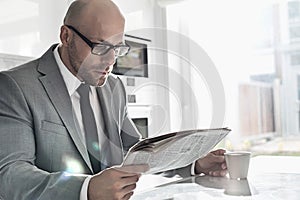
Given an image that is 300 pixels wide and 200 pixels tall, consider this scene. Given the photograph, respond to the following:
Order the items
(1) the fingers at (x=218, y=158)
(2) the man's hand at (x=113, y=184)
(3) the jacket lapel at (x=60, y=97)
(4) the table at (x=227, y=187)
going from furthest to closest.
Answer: (1) the fingers at (x=218, y=158) < (3) the jacket lapel at (x=60, y=97) < (4) the table at (x=227, y=187) < (2) the man's hand at (x=113, y=184)

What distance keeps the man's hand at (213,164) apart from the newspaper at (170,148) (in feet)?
0.67

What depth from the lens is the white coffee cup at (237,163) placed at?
3.98 ft

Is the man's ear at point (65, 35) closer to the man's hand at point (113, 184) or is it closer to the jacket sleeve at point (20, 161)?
the jacket sleeve at point (20, 161)

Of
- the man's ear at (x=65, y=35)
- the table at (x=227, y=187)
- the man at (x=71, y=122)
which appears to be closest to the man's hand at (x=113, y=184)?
the man at (x=71, y=122)

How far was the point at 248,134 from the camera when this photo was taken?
328cm

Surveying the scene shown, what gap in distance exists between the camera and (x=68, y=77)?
1.31 meters

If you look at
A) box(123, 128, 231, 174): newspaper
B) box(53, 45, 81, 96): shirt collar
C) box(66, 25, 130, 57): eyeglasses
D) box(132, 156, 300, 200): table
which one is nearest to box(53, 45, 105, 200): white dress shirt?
box(53, 45, 81, 96): shirt collar

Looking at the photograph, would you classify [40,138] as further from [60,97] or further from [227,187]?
[227,187]

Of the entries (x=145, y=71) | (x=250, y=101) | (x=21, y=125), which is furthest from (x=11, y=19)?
(x=250, y=101)

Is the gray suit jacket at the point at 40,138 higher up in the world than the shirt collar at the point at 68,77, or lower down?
lower down

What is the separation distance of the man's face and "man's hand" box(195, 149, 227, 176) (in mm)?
424

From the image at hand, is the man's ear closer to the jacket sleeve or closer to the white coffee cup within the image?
the jacket sleeve

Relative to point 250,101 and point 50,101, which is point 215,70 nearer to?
point 250,101

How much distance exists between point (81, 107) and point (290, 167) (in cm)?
81
